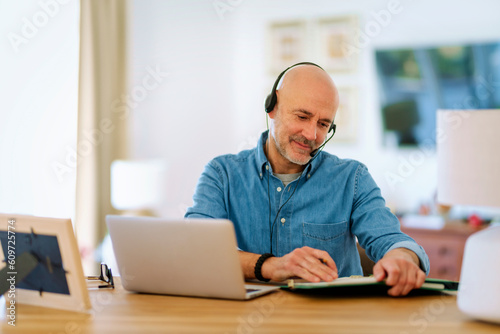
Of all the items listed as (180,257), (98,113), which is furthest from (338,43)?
(180,257)

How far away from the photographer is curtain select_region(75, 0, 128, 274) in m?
3.64

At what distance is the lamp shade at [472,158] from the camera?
1174 mm

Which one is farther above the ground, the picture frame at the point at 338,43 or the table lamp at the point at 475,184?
the picture frame at the point at 338,43

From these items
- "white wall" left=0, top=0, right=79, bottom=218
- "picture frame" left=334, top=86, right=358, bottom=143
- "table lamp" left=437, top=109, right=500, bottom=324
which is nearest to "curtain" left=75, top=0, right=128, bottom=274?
"white wall" left=0, top=0, right=79, bottom=218

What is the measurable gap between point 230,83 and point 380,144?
4.27 feet

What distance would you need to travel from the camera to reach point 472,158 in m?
1.20

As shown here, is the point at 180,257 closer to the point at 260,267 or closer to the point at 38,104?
the point at 260,267

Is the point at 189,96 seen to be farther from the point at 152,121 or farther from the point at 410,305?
the point at 410,305

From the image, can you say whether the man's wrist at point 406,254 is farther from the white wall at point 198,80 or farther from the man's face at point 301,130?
the white wall at point 198,80

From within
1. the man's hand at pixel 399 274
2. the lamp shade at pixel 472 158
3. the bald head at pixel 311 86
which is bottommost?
the man's hand at pixel 399 274

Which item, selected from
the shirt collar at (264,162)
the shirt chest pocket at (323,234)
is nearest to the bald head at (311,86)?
the shirt collar at (264,162)

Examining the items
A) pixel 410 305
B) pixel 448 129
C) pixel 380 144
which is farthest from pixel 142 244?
pixel 380 144

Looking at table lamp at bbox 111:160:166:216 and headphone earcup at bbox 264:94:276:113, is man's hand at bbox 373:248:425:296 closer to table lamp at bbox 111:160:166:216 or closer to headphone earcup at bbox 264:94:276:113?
headphone earcup at bbox 264:94:276:113

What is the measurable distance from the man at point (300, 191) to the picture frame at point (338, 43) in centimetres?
240
